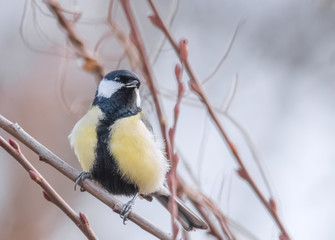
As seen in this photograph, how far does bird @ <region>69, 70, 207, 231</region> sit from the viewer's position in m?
3.02

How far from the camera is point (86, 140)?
3025 millimetres

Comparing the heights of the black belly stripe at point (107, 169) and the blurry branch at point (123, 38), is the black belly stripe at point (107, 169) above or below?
below

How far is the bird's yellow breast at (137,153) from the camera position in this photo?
9.87 ft

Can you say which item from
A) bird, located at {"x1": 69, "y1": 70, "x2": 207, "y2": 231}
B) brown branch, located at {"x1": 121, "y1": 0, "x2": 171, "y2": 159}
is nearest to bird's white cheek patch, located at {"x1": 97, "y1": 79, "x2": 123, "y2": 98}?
bird, located at {"x1": 69, "y1": 70, "x2": 207, "y2": 231}

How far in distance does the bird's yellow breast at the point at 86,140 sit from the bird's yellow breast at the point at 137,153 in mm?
101

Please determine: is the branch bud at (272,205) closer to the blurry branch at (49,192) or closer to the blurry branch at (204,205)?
the blurry branch at (204,205)

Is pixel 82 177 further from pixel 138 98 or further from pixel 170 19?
pixel 170 19

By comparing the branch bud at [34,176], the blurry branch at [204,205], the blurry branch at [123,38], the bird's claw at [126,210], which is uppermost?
the blurry branch at [123,38]

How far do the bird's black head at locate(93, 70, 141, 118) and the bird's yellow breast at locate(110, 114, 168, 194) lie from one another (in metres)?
0.08

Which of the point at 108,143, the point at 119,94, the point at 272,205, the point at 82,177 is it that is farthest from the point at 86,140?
the point at 272,205

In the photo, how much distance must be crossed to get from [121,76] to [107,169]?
542 mm

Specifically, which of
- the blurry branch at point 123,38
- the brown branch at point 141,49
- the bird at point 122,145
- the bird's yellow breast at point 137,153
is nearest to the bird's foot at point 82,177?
the bird at point 122,145

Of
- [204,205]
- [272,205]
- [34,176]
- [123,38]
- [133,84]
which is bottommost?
[34,176]

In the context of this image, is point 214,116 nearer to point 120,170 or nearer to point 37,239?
point 120,170
